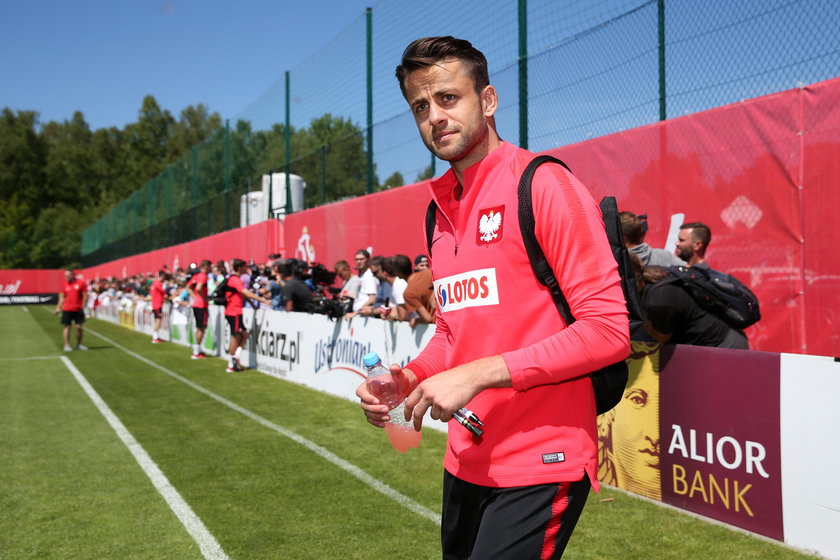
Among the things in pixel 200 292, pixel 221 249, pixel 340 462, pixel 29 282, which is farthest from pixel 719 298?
pixel 29 282

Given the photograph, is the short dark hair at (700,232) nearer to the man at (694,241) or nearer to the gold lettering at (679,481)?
the man at (694,241)

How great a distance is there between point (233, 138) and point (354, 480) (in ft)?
76.3

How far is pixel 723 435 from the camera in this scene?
4.99 meters

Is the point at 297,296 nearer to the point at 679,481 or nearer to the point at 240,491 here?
the point at 240,491

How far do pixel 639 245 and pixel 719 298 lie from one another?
1.08 m

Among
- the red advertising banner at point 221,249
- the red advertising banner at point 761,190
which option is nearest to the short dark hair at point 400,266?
the red advertising banner at point 761,190

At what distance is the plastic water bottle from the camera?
2.08 m

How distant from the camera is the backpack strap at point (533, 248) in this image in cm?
185

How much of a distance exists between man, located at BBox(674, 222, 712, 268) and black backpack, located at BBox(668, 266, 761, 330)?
1.03 meters

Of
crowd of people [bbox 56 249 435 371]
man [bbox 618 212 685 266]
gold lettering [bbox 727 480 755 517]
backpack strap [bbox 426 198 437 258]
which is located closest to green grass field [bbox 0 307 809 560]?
gold lettering [bbox 727 480 755 517]

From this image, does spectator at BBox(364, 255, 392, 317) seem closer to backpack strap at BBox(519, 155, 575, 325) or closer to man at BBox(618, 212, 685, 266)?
man at BBox(618, 212, 685, 266)

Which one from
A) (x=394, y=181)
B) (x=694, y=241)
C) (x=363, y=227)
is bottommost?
(x=694, y=241)

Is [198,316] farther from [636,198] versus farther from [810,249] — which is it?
[810,249]

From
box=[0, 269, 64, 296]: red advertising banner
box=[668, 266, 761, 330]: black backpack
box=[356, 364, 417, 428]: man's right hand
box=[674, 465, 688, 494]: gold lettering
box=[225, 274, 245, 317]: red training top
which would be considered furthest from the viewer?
box=[0, 269, 64, 296]: red advertising banner
